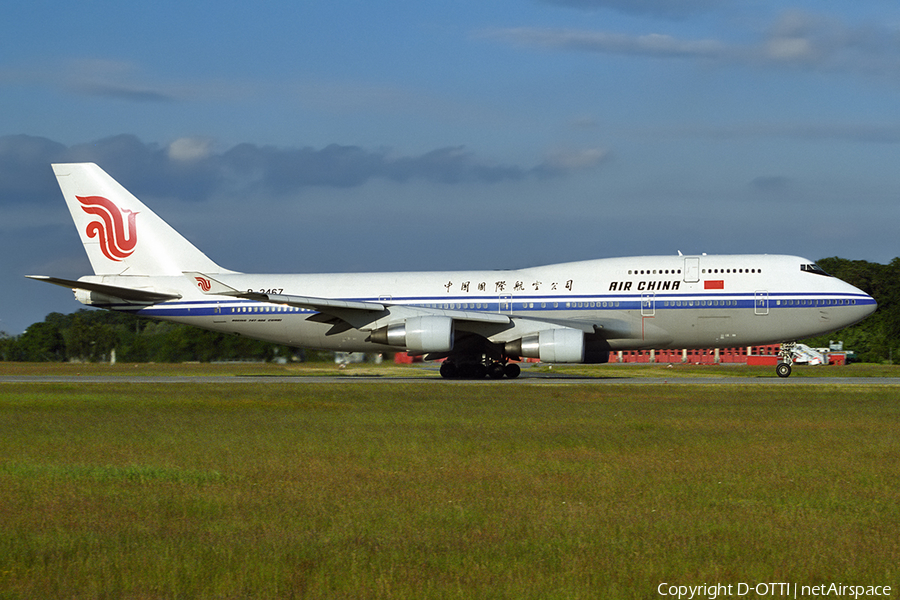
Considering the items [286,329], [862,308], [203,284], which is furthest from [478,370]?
[862,308]

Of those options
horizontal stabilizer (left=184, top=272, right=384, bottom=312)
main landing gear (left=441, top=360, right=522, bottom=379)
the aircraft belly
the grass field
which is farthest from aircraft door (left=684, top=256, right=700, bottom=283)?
the grass field

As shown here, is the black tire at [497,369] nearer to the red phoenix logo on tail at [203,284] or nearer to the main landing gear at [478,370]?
the main landing gear at [478,370]

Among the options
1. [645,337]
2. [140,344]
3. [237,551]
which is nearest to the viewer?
[237,551]

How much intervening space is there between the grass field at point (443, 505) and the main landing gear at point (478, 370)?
51.8 ft

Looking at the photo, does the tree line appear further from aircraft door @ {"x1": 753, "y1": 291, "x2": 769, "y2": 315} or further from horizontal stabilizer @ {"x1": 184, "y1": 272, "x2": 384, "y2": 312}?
aircraft door @ {"x1": 753, "y1": 291, "x2": 769, "y2": 315}

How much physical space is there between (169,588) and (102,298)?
102ft

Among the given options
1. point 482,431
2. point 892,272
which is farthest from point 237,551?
point 892,272

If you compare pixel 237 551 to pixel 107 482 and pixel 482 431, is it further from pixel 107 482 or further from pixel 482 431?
pixel 482 431

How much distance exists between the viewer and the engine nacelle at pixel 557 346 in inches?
1196

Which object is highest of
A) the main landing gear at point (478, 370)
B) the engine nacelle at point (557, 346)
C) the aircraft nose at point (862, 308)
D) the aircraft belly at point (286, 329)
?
the aircraft nose at point (862, 308)

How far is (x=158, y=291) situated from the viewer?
3534 cm

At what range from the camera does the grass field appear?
667 cm

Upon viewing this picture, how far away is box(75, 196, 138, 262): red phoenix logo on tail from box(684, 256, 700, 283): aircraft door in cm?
2183

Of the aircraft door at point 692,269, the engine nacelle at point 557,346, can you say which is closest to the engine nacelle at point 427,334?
the engine nacelle at point 557,346
